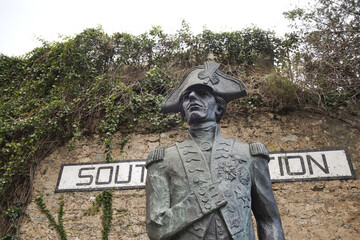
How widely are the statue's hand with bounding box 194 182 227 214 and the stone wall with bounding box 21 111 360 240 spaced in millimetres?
2737

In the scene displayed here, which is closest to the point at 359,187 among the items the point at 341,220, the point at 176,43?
the point at 341,220

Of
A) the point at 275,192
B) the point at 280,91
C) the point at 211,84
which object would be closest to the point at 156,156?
the point at 211,84

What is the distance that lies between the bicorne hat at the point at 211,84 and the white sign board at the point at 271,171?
2572mm

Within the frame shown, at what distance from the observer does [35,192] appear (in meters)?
5.12

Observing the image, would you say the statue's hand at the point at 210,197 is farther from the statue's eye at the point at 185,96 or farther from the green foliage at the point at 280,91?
the green foliage at the point at 280,91

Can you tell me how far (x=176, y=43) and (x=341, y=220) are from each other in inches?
162

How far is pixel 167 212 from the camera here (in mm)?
1895

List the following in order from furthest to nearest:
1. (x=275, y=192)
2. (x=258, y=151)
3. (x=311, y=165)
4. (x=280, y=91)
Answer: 1. (x=280, y=91)
2. (x=311, y=165)
3. (x=275, y=192)
4. (x=258, y=151)

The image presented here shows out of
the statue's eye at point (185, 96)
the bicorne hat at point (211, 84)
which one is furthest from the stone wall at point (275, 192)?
the statue's eye at point (185, 96)

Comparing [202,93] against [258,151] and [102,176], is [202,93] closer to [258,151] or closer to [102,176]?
[258,151]

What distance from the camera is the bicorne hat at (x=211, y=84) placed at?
2.38 metres

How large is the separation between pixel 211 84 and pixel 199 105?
19 cm

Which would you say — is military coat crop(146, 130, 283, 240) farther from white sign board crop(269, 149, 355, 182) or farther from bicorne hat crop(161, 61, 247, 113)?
white sign board crop(269, 149, 355, 182)

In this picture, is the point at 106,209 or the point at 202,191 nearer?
the point at 202,191
